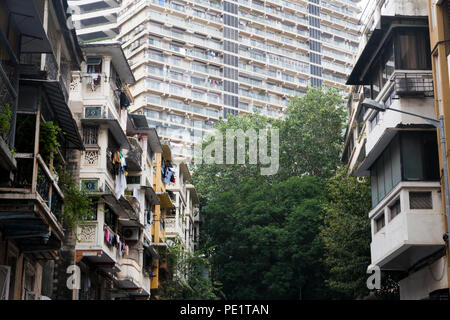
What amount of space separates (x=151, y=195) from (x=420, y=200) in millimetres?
19049

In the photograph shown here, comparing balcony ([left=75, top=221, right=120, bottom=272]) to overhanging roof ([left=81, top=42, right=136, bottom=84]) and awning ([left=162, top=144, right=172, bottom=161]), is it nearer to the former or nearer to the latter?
overhanging roof ([left=81, top=42, right=136, bottom=84])

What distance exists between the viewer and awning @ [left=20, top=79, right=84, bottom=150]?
69.3ft

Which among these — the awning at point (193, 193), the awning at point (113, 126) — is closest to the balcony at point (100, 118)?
the awning at point (113, 126)

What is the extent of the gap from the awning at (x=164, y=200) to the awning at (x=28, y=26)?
85.8 ft

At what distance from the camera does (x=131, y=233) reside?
129 feet

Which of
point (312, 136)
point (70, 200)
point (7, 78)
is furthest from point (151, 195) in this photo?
point (7, 78)

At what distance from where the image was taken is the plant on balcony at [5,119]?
17125mm

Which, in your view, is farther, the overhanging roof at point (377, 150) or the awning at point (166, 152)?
the awning at point (166, 152)

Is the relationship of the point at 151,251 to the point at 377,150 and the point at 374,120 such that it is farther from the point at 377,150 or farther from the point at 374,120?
the point at 377,150

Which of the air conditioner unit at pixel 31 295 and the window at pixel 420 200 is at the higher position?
the window at pixel 420 200

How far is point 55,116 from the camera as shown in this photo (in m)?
24.1

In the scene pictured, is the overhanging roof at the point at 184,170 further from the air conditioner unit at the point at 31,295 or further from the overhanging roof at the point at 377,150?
the air conditioner unit at the point at 31,295

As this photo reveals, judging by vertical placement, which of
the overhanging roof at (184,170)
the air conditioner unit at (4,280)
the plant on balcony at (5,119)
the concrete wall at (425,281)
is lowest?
the air conditioner unit at (4,280)

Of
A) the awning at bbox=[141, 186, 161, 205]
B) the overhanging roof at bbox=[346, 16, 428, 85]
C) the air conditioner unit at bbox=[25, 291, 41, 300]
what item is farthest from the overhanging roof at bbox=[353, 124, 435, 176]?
the air conditioner unit at bbox=[25, 291, 41, 300]
